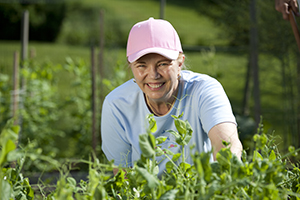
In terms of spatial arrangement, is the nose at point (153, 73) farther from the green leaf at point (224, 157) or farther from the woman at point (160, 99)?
the green leaf at point (224, 157)

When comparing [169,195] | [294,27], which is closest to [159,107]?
[294,27]

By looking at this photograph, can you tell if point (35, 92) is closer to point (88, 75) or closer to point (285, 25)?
point (88, 75)

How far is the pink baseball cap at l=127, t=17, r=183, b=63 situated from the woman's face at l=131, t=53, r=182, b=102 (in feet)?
0.10

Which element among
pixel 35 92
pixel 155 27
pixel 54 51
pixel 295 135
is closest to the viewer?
pixel 155 27

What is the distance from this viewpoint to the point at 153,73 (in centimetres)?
129

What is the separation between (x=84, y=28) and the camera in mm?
11227

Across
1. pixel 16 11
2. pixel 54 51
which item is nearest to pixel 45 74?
pixel 54 51

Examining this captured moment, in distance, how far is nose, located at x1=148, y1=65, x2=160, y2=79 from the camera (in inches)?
50.7

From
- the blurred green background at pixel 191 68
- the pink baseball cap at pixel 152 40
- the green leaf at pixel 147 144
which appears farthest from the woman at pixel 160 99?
the green leaf at pixel 147 144

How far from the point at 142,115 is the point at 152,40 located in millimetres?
378

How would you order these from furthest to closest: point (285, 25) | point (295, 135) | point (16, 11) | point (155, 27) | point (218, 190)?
1. point (16, 11)
2. point (295, 135)
3. point (285, 25)
4. point (155, 27)
5. point (218, 190)

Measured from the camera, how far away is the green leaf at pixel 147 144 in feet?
1.86

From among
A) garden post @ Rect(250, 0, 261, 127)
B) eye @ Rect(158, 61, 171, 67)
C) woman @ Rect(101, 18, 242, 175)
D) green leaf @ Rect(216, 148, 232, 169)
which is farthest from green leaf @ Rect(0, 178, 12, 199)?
garden post @ Rect(250, 0, 261, 127)

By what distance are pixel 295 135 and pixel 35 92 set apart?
7.89ft
